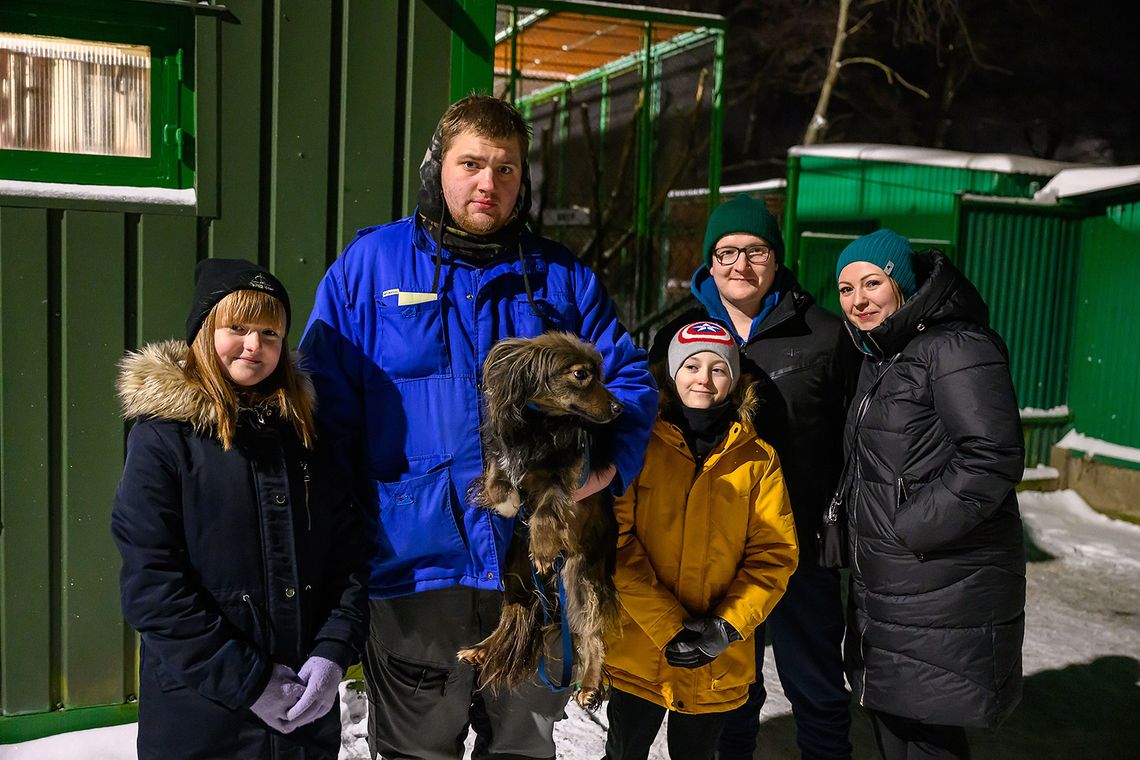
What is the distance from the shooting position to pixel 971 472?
2.43 meters

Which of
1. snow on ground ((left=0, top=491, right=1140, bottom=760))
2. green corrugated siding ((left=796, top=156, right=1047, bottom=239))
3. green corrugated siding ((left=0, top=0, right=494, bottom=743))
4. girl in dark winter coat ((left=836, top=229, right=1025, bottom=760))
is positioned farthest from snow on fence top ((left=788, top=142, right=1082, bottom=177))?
girl in dark winter coat ((left=836, top=229, right=1025, bottom=760))

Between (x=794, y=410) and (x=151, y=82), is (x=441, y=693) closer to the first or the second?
(x=794, y=410)

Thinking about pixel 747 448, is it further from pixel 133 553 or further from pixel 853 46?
pixel 853 46

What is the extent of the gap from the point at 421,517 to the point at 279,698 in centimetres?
51

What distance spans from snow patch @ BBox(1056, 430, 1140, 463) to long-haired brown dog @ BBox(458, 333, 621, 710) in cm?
673

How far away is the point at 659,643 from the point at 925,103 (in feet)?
71.3

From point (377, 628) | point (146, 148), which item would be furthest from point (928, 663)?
point (146, 148)

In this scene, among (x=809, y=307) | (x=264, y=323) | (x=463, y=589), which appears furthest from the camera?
(x=809, y=307)

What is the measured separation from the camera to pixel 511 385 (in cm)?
191

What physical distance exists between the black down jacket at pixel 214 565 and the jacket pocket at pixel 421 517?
0.49ft

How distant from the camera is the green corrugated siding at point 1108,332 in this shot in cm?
750

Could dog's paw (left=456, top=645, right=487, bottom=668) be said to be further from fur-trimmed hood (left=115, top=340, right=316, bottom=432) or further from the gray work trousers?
fur-trimmed hood (left=115, top=340, right=316, bottom=432)

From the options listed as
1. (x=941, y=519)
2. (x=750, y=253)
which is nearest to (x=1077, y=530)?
(x=941, y=519)

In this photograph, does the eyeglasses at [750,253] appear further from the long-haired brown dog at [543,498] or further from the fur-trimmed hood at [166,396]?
the fur-trimmed hood at [166,396]
